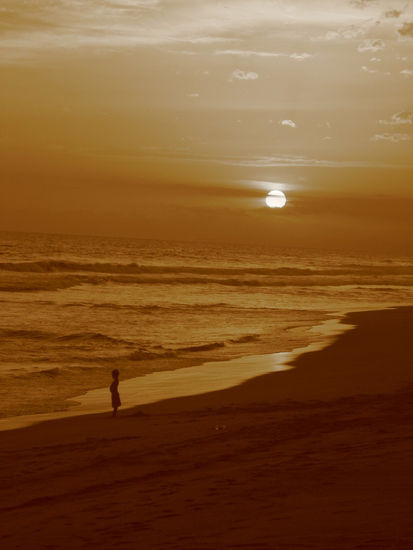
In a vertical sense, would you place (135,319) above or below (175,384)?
above

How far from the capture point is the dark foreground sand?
20.2 feet

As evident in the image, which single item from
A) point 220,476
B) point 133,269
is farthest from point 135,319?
point 133,269

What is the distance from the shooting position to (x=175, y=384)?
16.6 metres

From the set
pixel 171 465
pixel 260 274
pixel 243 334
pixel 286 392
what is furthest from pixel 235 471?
pixel 260 274

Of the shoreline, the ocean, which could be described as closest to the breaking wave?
the ocean

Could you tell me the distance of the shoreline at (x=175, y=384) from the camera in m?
13.5

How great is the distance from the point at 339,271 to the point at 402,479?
76399 mm

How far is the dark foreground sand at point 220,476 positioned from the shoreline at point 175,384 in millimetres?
718

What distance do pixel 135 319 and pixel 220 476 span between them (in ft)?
76.0

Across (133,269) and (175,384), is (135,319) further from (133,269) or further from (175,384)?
(133,269)

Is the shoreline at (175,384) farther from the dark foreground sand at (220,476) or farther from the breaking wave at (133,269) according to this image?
the breaking wave at (133,269)

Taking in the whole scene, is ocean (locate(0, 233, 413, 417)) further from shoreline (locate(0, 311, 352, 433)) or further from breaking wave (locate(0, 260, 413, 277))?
shoreline (locate(0, 311, 352, 433))

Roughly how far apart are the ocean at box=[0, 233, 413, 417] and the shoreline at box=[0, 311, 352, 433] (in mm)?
447

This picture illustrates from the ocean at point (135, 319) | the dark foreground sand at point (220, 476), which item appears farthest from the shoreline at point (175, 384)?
the dark foreground sand at point (220, 476)
